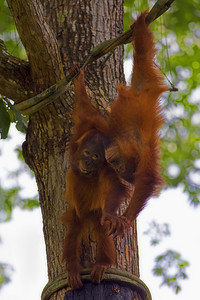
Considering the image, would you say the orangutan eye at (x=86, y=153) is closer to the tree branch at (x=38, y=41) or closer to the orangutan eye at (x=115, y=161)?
the orangutan eye at (x=115, y=161)

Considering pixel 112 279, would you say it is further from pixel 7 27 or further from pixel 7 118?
pixel 7 27

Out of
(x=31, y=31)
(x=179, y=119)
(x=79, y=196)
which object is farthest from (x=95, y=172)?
(x=179, y=119)

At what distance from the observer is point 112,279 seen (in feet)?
9.04

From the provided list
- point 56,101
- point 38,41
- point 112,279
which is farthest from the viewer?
point 56,101

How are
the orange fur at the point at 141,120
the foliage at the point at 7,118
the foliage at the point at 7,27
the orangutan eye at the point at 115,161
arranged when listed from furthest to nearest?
the foliage at the point at 7,27
the foliage at the point at 7,118
the orangutan eye at the point at 115,161
the orange fur at the point at 141,120

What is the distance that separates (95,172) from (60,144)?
36cm

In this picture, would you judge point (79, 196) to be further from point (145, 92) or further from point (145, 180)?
point (145, 92)

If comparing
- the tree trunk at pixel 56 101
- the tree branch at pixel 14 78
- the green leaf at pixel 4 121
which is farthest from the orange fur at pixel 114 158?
the green leaf at pixel 4 121

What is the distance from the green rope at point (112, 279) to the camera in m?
2.76

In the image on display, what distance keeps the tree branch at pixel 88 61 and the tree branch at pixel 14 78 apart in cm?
18

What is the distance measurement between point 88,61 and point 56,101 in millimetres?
417

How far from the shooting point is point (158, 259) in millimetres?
6402

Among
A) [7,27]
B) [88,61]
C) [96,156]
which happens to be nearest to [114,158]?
[96,156]

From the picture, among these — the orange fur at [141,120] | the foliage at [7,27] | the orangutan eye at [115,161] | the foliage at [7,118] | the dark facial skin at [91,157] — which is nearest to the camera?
the orange fur at [141,120]
